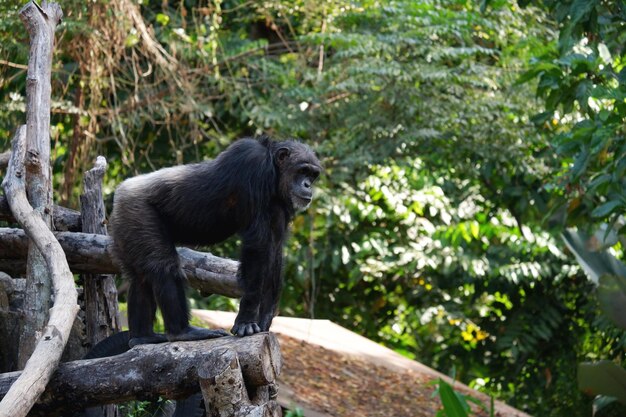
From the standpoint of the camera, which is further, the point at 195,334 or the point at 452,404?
the point at 452,404

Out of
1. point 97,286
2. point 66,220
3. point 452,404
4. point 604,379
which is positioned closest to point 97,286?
point 97,286

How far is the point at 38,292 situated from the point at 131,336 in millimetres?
900

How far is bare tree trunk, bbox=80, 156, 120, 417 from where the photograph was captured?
7.06 m

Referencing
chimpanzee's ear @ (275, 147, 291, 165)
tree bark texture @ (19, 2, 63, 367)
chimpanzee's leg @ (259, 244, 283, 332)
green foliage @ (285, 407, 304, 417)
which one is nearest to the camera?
chimpanzee's leg @ (259, 244, 283, 332)

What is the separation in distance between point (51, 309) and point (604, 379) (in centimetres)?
607

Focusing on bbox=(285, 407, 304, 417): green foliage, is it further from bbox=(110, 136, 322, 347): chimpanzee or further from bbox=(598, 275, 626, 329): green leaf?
bbox=(598, 275, 626, 329): green leaf

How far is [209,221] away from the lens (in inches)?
237

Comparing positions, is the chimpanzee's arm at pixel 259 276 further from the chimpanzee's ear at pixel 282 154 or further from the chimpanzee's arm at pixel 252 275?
the chimpanzee's ear at pixel 282 154

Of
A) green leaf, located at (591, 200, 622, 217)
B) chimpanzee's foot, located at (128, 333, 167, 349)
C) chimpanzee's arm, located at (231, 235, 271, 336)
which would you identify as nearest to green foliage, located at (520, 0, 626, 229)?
green leaf, located at (591, 200, 622, 217)

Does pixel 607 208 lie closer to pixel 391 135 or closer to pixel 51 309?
pixel 51 309

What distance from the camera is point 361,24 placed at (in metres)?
11.6

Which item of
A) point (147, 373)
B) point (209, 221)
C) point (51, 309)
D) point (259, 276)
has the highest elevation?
point (209, 221)

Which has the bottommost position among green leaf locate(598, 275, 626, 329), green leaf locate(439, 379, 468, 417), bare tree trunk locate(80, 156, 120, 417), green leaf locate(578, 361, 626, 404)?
green leaf locate(578, 361, 626, 404)

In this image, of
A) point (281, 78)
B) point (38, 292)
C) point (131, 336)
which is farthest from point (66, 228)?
point (281, 78)
